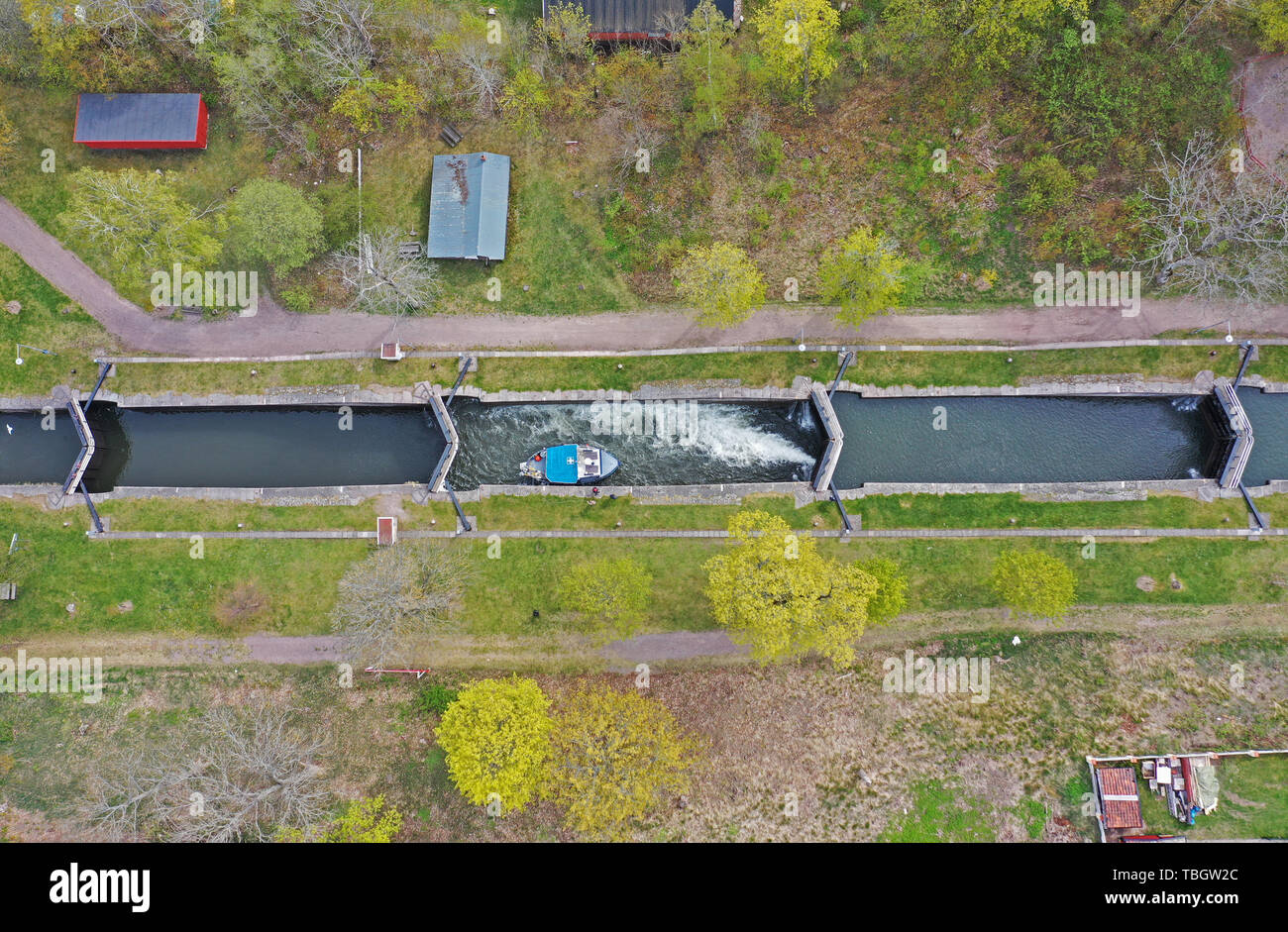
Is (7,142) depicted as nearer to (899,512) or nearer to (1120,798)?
(899,512)

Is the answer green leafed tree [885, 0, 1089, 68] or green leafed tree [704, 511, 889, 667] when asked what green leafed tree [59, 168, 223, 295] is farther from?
green leafed tree [885, 0, 1089, 68]

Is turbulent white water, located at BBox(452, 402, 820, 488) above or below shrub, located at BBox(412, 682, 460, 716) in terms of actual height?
above

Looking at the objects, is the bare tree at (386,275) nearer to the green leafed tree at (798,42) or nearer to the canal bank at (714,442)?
the canal bank at (714,442)

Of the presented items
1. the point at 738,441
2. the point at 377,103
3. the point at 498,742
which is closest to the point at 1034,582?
the point at 738,441

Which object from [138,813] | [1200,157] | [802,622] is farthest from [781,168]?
[138,813]

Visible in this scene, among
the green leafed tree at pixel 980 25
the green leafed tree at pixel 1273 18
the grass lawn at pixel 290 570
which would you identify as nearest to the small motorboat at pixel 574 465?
the grass lawn at pixel 290 570

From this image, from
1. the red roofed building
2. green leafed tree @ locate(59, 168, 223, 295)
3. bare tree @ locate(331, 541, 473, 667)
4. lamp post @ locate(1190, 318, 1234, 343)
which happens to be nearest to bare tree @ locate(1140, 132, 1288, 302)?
lamp post @ locate(1190, 318, 1234, 343)
